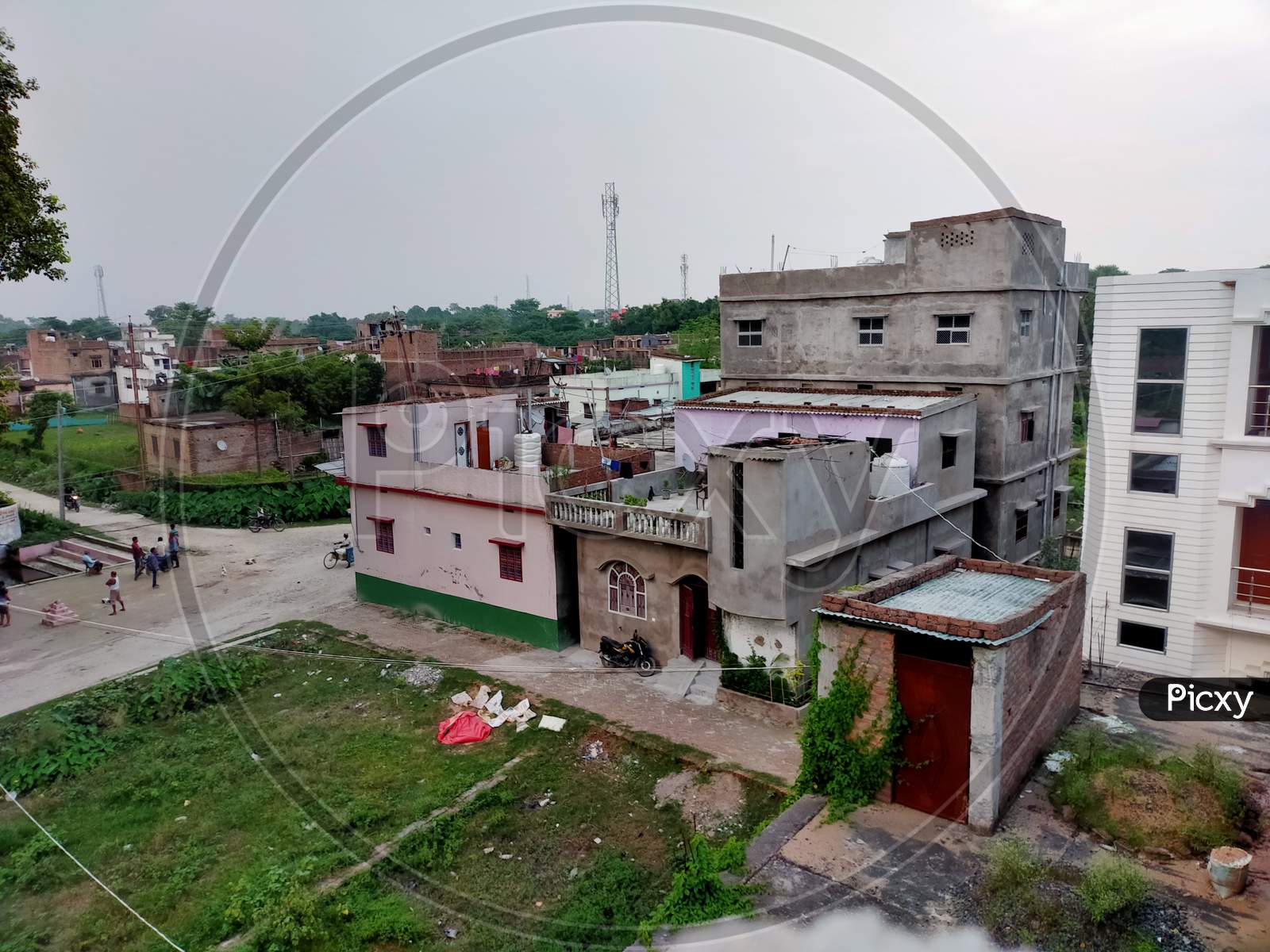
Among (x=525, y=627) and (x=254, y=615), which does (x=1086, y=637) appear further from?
(x=254, y=615)

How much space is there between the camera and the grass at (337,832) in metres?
8.74

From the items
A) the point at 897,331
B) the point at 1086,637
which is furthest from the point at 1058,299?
the point at 1086,637

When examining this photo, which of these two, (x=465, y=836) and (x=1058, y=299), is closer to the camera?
(x=465, y=836)

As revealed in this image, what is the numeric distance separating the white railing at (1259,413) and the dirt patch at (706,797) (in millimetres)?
8433

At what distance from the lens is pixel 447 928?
8695 mm

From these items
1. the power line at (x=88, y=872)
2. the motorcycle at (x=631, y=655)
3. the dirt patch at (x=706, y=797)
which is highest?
the motorcycle at (x=631, y=655)

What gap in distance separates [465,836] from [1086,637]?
9.60 m

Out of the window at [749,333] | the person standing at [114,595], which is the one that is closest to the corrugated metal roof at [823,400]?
the window at [749,333]

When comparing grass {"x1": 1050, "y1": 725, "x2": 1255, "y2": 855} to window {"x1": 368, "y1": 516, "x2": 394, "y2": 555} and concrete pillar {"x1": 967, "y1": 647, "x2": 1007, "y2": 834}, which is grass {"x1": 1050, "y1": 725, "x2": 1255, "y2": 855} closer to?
concrete pillar {"x1": 967, "y1": 647, "x2": 1007, "y2": 834}

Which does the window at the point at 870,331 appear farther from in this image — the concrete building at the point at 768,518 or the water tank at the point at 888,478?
the water tank at the point at 888,478

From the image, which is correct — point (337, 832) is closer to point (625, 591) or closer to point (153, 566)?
point (625, 591)

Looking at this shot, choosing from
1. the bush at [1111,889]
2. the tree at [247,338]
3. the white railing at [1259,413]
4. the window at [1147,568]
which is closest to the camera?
the bush at [1111,889]

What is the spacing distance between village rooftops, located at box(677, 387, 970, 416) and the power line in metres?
12.5

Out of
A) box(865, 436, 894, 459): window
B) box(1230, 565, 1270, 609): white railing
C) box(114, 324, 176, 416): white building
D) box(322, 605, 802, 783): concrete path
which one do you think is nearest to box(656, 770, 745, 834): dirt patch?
box(322, 605, 802, 783): concrete path
